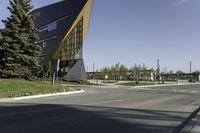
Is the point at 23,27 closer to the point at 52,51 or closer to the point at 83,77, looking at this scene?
the point at 83,77

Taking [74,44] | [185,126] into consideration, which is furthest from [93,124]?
[74,44]

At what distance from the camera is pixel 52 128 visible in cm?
916

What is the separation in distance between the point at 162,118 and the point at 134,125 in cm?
205

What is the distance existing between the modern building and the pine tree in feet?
76.2

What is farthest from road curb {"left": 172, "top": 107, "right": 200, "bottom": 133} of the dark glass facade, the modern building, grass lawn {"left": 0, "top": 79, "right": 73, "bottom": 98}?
the dark glass facade

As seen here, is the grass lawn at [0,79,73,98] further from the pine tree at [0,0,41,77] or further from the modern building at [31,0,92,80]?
the modern building at [31,0,92,80]

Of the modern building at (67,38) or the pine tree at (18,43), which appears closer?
the pine tree at (18,43)

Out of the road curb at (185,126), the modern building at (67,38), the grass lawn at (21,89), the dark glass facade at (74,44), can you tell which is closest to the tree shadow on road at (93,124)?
the road curb at (185,126)

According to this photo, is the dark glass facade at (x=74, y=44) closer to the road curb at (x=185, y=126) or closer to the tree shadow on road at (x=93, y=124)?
the tree shadow on road at (x=93, y=124)

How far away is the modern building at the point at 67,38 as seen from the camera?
200 ft

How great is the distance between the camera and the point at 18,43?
3459cm

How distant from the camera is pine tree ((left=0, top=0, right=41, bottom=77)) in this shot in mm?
33531

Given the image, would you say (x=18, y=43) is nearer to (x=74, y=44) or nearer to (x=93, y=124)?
(x=93, y=124)

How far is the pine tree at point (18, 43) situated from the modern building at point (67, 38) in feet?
76.2
